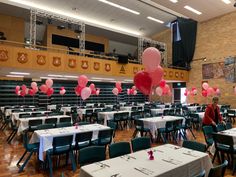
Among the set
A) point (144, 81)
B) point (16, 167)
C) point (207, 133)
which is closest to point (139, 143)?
point (144, 81)

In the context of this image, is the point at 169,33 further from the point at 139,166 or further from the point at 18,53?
the point at 139,166

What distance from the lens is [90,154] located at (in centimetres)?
346

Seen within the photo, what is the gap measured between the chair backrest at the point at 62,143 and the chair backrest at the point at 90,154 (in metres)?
1.26

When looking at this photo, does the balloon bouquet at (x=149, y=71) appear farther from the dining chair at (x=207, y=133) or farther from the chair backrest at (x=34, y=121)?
the chair backrest at (x=34, y=121)

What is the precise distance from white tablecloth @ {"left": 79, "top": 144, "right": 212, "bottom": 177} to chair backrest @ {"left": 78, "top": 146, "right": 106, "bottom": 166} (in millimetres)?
516

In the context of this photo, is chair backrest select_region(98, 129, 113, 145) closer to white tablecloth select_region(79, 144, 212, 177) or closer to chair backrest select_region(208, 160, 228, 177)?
white tablecloth select_region(79, 144, 212, 177)

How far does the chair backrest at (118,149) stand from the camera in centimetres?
364

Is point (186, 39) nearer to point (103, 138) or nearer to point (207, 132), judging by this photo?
point (207, 132)

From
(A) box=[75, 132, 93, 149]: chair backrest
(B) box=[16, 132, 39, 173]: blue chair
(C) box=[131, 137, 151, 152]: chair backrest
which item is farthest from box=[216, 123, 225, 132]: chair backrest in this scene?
(B) box=[16, 132, 39, 173]: blue chair

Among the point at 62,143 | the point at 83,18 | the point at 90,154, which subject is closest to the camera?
the point at 90,154

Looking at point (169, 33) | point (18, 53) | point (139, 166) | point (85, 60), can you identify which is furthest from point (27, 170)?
point (169, 33)

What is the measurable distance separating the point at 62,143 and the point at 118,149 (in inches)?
58.7

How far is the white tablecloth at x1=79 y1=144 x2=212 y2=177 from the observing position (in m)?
2.60

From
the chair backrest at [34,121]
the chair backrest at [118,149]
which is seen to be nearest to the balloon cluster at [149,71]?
the chair backrest at [118,149]
